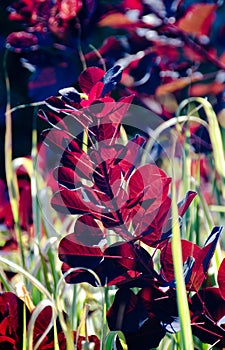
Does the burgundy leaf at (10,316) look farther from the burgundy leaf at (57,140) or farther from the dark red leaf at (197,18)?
the dark red leaf at (197,18)

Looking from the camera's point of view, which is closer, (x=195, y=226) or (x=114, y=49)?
(x=195, y=226)

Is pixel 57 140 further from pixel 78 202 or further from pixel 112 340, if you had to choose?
pixel 112 340

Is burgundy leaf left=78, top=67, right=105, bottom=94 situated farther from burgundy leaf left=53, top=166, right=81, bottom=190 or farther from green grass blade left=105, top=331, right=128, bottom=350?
green grass blade left=105, top=331, right=128, bottom=350

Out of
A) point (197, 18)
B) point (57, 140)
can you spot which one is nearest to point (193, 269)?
point (57, 140)

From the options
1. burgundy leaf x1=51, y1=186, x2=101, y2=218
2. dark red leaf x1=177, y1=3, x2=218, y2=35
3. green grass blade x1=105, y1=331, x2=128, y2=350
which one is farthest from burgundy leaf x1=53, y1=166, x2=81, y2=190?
dark red leaf x1=177, y1=3, x2=218, y2=35

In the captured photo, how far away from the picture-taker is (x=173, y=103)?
3.80ft

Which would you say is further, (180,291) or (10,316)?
(10,316)

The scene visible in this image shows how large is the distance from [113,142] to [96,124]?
2 cm

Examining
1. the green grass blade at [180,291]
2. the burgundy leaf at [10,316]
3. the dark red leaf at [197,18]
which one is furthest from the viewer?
the dark red leaf at [197,18]

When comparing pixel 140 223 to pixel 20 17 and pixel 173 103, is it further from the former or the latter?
pixel 173 103

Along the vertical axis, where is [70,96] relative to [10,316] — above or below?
above

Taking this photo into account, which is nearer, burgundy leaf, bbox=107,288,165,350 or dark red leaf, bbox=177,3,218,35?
burgundy leaf, bbox=107,288,165,350

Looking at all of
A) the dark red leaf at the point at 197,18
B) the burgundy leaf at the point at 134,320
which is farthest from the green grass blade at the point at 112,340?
the dark red leaf at the point at 197,18

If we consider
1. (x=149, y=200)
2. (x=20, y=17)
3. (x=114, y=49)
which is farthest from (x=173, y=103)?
(x=149, y=200)
